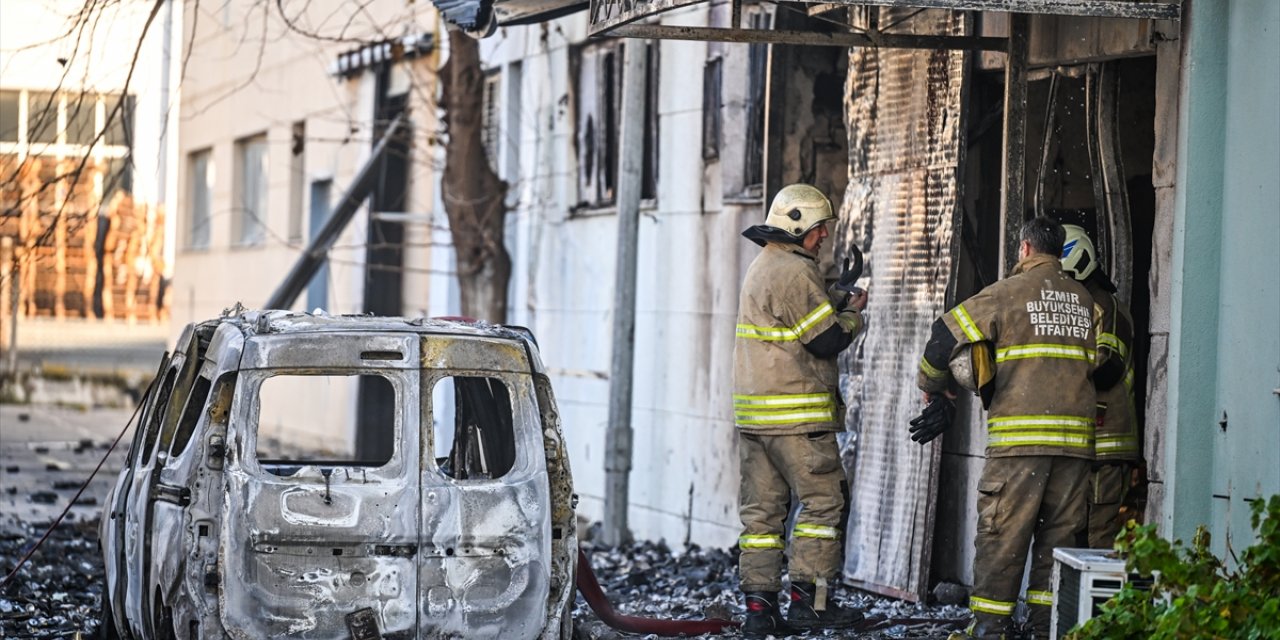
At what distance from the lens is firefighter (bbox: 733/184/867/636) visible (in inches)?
364

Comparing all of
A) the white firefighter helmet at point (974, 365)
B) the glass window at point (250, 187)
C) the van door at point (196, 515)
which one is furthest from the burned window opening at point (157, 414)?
the glass window at point (250, 187)

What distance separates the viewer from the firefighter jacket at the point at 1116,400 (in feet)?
29.8

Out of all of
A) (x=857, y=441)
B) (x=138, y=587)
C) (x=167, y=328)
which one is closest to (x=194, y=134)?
(x=167, y=328)

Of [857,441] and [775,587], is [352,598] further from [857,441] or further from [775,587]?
[857,441]

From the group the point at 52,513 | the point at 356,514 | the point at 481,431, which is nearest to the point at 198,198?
the point at 52,513

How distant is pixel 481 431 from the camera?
8.68 metres

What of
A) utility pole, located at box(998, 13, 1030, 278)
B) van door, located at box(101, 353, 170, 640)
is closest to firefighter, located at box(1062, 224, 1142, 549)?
utility pole, located at box(998, 13, 1030, 278)

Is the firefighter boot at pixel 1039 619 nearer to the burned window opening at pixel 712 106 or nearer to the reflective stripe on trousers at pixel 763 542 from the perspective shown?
the reflective stripe on trousers at pixel 763 542

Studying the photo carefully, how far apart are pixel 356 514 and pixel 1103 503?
3.53 metres

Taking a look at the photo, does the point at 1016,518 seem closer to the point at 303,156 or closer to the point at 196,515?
the point at 196,515

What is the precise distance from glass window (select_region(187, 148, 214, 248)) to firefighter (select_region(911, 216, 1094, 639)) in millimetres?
22335

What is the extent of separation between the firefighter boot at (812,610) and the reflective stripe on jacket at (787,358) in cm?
75

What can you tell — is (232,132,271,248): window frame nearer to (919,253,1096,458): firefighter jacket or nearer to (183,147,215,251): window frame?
(183,147,215,251): window frame

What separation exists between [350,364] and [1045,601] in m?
3.28
